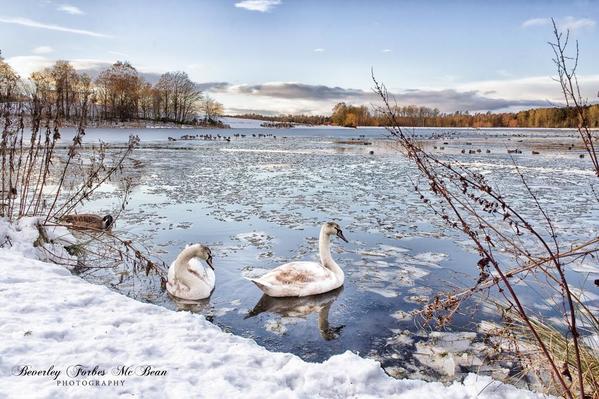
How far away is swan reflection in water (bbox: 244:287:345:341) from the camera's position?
5.68 meters

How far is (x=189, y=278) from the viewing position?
20.0 feet

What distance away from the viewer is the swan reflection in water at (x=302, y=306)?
18.6 feet

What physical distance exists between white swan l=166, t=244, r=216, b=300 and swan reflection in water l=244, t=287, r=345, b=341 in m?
0.78

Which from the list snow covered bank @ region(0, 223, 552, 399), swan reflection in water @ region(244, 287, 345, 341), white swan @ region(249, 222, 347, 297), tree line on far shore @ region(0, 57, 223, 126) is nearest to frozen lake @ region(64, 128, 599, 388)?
swan reflection in water @ region(244, 287, 345, 341)

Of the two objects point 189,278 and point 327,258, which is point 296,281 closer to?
point 327,258

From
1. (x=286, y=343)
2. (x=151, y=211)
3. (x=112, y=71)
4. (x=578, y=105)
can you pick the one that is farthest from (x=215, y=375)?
(x=112, y=71)

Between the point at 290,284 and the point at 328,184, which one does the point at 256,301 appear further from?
the point at 328,184

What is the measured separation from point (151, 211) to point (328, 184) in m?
7.16

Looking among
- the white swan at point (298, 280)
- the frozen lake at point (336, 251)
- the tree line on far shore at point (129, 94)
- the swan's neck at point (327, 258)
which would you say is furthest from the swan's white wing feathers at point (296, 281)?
the tree line on far shore at point (129, 94)

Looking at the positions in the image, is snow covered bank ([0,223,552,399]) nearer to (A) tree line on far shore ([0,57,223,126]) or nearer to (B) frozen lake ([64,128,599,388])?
(B) frozen lake ([64,128,599,388])

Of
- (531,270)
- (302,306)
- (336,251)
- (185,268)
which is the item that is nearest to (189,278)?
(185,268)

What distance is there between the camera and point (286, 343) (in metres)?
4.95

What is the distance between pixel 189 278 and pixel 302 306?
157 cm

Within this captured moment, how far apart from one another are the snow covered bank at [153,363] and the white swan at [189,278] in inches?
68.0
